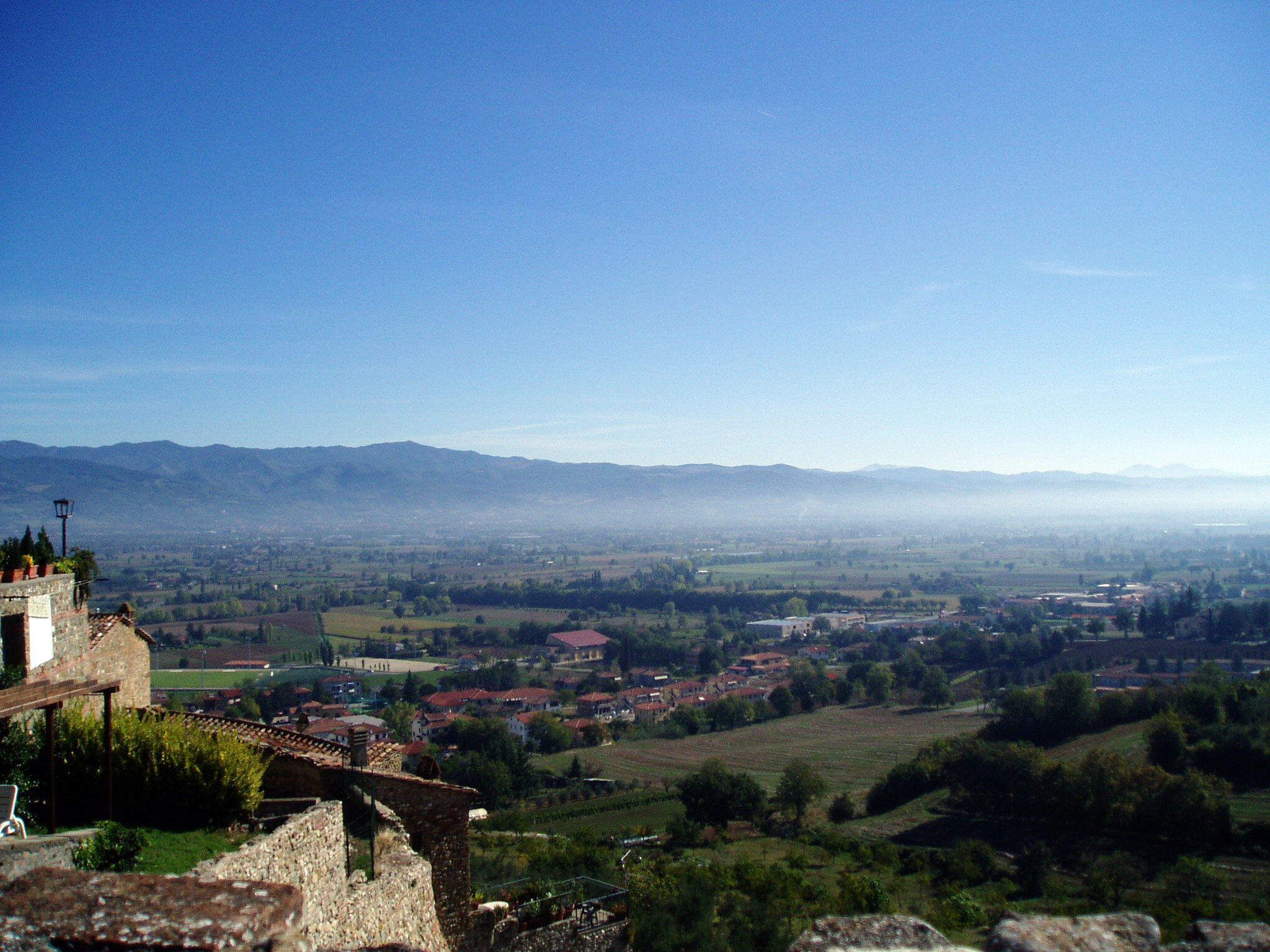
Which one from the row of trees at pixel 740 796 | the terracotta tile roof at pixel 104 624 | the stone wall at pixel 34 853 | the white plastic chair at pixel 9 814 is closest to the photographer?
the stone wall at pixel 34 853

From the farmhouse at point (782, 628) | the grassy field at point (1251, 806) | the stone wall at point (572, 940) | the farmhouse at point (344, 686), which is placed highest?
the stone wall at point (572, 940)

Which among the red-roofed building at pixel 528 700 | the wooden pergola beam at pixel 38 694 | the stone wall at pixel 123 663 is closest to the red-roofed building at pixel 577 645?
the red-roofed building at pixel 528 700

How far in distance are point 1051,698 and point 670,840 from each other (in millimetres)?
19188

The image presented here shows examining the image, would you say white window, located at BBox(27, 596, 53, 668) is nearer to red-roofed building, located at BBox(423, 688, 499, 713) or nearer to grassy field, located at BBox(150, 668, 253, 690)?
grassy field, located at BBox(150, 668, 253, 690)

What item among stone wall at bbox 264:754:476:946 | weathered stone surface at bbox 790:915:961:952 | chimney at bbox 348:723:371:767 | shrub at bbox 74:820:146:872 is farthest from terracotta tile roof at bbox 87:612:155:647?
weathered stone surface at bbox 790:915:961:952

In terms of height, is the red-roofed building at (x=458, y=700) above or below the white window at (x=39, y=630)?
below

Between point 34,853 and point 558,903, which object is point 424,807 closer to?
point 558,903

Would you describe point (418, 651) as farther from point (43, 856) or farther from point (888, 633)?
point (43, 856)

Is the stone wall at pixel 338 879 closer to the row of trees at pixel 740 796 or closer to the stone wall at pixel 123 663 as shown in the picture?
the stone wall at pixel 123 663

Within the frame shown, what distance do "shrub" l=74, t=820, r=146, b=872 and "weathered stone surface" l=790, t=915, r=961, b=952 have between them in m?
4.32

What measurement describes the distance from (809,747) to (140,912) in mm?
39015

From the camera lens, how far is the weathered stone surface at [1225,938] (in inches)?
64.9

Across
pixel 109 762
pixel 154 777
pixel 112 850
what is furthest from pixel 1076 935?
pixel 154 777

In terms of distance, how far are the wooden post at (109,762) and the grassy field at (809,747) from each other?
2688cm
